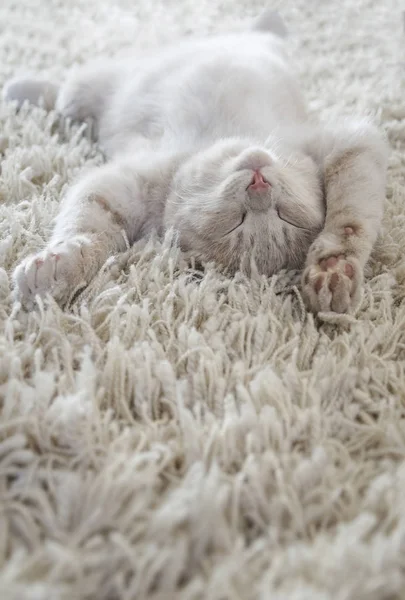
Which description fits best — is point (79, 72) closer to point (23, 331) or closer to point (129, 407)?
point (23, 331)

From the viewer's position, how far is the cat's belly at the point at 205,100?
3.84 ft

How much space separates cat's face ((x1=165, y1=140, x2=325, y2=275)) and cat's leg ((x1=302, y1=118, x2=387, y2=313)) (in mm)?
52

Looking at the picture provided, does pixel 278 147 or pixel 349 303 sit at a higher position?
pixel 278 147

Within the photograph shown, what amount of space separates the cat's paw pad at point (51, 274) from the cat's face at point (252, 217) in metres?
0.22

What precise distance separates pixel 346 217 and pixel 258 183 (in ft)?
0.52

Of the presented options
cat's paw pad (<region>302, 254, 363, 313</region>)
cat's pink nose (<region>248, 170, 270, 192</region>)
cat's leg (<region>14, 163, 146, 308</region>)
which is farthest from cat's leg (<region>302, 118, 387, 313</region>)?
cat's leg (<region>14, 163, 146, 308</region>)

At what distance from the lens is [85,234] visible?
2.90 ft

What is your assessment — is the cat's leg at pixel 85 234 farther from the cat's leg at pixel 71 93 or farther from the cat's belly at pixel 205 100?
the cat's leg at pixel 71 93

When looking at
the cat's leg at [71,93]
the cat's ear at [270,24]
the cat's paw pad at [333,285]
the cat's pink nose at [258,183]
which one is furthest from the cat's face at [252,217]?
the cat's ear at [270,24]

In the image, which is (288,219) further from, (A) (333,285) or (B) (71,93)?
(B) (71,93)

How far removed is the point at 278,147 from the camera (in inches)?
41.9

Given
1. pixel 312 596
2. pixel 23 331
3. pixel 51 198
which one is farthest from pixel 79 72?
pixel 312 596

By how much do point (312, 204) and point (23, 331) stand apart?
21.6 inches

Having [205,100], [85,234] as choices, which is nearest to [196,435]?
[85,234]
